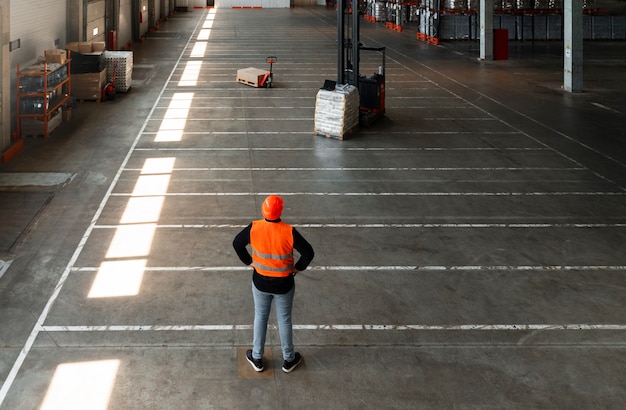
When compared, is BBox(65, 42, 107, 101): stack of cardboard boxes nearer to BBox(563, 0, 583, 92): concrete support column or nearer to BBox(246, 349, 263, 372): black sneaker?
BBox(563, 0, 583, 92): concrete support column

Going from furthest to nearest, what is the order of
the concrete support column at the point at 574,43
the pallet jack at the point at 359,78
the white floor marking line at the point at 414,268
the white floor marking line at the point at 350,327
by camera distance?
1. the concrete support column at the point at 574,43
2. the pallet jack at the point at 359,78
3. the white floor marking line at the point at 414,268
4. the white floor marking line at the point at 350,327

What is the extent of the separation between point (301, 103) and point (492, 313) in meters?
13.9

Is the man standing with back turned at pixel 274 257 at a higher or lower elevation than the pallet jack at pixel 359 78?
lower

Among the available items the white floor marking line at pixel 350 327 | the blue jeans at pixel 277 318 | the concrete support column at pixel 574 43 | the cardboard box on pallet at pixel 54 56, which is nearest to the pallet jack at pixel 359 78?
the cardboard box on pallet at pixel 54 56

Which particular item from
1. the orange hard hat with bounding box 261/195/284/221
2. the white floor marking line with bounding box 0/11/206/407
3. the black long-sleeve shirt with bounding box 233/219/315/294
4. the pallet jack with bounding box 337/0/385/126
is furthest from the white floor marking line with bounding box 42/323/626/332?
the pallet jack with bounding box 337/0/385/126

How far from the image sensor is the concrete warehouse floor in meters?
6.59

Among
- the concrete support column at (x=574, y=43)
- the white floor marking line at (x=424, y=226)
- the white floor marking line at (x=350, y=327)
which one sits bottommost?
the white floor marking line at (x=350, y=327)

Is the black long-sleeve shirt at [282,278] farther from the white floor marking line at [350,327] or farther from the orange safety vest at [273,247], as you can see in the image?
the white floor marking line at [350,327]

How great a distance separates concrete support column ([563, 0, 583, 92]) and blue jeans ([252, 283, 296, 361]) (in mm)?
19417

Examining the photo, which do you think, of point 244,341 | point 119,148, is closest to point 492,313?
point 244,341

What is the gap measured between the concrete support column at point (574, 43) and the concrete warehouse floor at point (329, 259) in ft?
9.34

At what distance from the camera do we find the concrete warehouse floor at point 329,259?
259 inches

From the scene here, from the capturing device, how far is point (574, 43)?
22453mm

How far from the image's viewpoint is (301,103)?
20969 millimetres
